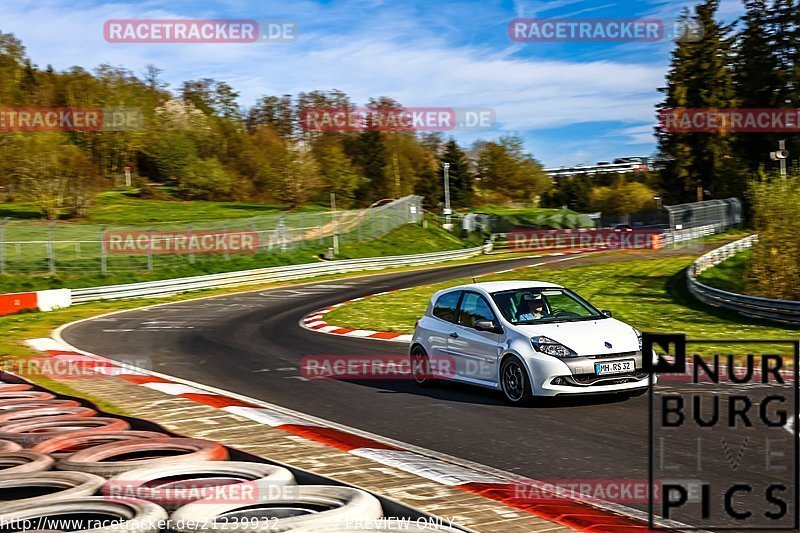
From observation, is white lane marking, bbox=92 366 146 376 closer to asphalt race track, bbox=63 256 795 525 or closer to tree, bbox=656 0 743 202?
asphalt race track, bbox=63 256 795 525

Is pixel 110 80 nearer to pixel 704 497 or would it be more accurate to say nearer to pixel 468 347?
pixel 468 347

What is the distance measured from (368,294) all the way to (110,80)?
60669 millimetres

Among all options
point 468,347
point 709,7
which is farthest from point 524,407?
point 709,7

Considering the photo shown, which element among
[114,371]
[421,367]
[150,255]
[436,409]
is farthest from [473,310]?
[150,255]

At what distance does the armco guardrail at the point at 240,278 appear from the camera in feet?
110

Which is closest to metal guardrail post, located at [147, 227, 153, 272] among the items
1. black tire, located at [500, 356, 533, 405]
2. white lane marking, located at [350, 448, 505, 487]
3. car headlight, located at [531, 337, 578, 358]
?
black tire, located at [500, 356, 533, 405]

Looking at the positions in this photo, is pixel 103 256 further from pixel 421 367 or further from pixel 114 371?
pixel 421 367

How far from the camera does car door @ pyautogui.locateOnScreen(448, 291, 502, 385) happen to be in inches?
423

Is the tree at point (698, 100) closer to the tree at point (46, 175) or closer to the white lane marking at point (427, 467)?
the tree at point (46, 175)

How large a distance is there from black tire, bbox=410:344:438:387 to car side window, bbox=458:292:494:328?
0.89m

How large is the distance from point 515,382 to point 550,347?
670 millimetres

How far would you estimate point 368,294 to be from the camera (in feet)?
106

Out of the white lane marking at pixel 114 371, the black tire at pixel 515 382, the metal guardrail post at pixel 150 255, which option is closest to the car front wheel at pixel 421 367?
the black tire at pixel 515 382

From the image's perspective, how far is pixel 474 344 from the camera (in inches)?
435
